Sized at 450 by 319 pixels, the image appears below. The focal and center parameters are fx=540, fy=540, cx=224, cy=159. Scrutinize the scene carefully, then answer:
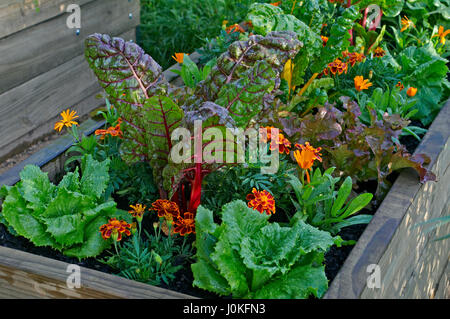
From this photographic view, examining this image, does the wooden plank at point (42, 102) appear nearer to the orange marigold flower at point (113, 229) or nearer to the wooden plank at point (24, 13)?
the wooden plank at point (24, 13)

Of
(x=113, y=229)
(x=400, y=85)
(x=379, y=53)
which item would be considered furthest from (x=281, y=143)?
(x=379, y=53)

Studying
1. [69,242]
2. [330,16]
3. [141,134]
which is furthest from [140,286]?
[330,16]

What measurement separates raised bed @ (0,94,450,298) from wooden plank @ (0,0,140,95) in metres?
0.91

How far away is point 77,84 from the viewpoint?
3.28 m

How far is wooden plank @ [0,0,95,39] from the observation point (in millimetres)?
2598

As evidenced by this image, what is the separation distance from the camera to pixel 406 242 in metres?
1.89

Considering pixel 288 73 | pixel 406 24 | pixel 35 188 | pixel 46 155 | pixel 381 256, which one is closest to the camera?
pixel 381 256

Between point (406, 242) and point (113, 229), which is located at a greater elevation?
point (113, 229)

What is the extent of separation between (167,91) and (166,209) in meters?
0.41

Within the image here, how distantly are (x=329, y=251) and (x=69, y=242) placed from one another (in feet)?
2.70

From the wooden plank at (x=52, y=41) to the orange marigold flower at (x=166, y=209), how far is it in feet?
4.81

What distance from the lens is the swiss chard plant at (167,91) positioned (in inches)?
65.0

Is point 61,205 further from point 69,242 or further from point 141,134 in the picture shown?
point 141,134

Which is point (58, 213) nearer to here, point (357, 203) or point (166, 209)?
point (166, 209)
